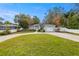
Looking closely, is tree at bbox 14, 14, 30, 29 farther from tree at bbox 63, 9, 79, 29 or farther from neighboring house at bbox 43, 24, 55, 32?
tree at bbox 63, 9, 79, 29

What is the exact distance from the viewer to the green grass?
2.89 meters

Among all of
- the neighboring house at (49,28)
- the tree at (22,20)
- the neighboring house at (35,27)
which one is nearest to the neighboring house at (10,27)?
the tree at (22,20)

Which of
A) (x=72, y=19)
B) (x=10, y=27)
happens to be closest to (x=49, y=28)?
(x=72, y=19)

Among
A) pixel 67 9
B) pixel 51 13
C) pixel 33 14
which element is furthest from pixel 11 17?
pixel 67 9

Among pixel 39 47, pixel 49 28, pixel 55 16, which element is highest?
pixel 55 16

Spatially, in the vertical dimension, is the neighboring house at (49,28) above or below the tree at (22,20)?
below

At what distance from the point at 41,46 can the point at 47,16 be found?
33 cm

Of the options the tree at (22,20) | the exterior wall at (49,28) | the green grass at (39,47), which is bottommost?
the green grass at (39,47)

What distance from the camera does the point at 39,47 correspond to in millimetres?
2908

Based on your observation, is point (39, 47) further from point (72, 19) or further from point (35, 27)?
point (72, 19)

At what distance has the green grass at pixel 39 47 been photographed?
2891 millimetres

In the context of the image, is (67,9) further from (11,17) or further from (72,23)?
(11,17)

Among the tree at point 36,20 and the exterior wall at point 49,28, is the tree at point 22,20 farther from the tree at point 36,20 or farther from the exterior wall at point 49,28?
the exterior wall at point 49,28

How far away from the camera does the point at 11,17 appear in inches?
114
